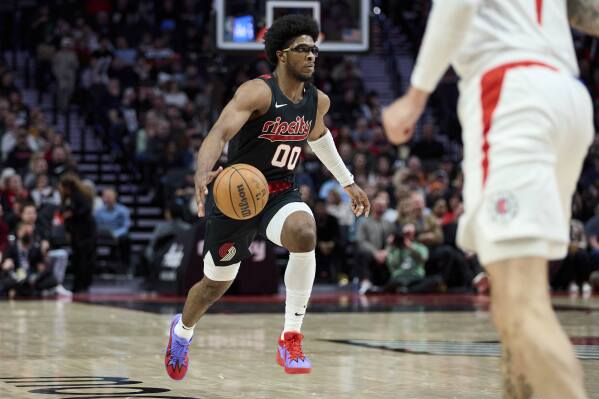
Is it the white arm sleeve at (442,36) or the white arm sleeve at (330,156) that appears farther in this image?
the white arm sleeve at (330,156)

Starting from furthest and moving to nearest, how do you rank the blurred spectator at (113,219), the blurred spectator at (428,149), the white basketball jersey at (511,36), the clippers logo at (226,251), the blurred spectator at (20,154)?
the blurred spectator at (428,149) → the blurred spectator at (20,154) → the blurred spectator at (113,219) → the clippers logo at (226,251) → the white basketball jersey at (511,36)

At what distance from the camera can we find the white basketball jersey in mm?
3803

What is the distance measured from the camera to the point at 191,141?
20.2 m

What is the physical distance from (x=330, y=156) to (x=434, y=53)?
363 cm

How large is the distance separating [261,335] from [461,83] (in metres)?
5.85

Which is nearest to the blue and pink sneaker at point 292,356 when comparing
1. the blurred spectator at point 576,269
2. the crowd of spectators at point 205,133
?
the crowd of spectators at point 205,133

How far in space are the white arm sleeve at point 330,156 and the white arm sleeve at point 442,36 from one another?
3538 mm

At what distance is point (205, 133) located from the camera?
19.3 meters

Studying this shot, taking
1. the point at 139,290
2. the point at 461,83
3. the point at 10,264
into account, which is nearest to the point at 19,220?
the point at 10,264

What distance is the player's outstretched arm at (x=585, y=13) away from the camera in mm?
4090

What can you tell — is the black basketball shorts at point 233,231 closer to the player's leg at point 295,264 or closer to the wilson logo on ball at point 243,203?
the player's leg at point 295,264

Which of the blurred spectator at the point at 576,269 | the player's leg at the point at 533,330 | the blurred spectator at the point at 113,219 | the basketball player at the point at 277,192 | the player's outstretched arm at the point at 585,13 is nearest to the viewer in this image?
the player's leg at the point at 533,330

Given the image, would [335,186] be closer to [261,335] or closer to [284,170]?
[261,335]

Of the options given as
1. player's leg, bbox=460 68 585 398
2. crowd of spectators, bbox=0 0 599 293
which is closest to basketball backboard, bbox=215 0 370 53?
crowd of spectators, bbox=0 0 599 293
